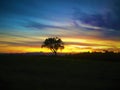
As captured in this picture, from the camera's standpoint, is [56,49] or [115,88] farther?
[56,49]

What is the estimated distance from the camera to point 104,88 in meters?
17.2

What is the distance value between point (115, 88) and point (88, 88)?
258cm

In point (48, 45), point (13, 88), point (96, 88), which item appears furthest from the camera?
point (48, 45)

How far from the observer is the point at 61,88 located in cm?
1678

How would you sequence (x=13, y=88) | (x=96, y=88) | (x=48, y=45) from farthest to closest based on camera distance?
1. (x=48, y=45)
2. (x=96, y=88)
3. (x=13, y=88)

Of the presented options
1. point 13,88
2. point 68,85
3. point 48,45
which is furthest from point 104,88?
point 48,45

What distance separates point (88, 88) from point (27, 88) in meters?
5.67

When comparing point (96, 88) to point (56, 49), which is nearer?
point (96, 88)

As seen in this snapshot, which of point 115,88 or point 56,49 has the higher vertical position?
point 56,49

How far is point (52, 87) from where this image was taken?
17016 millimetres

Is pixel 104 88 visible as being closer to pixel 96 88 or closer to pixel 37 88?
pixel 96 88

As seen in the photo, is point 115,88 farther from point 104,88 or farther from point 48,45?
point 48,45

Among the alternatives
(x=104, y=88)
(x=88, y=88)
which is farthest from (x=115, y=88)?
(x=88, y=88)

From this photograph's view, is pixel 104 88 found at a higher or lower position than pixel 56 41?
lower
